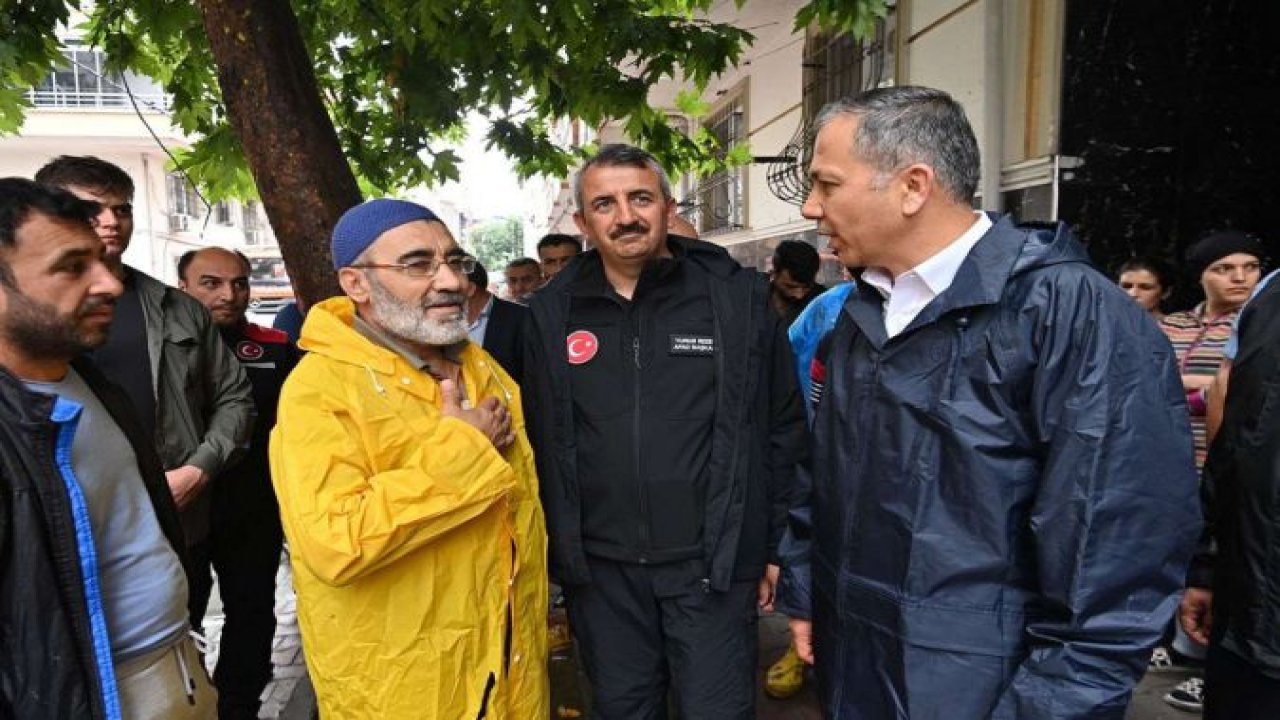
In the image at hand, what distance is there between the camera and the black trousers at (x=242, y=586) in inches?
129

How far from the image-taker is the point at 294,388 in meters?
1.88

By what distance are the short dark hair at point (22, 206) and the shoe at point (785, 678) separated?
3.21 m

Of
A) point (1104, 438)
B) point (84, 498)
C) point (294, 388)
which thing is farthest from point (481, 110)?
point (1104, 438)

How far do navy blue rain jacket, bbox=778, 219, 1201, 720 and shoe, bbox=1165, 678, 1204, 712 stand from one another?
8.46 ft

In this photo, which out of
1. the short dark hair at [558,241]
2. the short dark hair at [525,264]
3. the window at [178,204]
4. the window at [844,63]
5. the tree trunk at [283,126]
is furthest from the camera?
the window at [178,204]

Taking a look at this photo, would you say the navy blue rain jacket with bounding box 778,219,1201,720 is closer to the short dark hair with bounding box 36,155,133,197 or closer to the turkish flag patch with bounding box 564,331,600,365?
the turkish flag patch with bounding box 564,331,600,365

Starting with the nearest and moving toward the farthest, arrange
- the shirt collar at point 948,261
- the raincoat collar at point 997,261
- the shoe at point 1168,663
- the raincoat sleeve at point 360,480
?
the raincoat collar at point 997,261 → the shirt collar at point 948,261 → the raincoat sleeve at point 360,480 → the shoe at point 1168,663

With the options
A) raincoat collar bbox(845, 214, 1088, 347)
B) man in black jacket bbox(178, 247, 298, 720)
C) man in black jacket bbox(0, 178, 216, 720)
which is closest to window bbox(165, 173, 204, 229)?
man in black jacket bbox(178, 247, 298, 720)

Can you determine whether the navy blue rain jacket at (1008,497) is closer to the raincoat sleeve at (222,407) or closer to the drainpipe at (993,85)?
the raincoat sleeve at (222,407)

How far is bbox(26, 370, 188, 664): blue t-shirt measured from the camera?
1684 millimetres

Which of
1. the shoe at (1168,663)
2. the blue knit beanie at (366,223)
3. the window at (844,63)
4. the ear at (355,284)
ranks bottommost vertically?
the shoe at (1168,663)

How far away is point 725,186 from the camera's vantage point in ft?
35.1

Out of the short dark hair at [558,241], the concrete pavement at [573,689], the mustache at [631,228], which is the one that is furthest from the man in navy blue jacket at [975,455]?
the short dark hair at [558,241]

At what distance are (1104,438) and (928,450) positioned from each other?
0.32 meters
